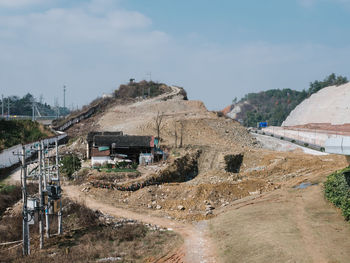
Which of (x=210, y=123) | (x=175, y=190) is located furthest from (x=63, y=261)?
(x=210, y=123)

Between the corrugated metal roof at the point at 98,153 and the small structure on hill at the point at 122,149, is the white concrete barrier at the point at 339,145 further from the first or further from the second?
the corrugated metal roof at the point at 98,153

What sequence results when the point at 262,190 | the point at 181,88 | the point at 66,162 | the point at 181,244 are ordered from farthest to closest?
1. the point at 181,88
2. the point at 66,162
3. the point at 262,190
4. the point at 181,244

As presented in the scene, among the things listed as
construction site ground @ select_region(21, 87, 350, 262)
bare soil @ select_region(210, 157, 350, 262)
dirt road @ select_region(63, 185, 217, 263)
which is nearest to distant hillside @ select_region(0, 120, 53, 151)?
construction site ground @ select_region(21, 87, 350, 262)

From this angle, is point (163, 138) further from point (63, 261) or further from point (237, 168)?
point (63, 261)

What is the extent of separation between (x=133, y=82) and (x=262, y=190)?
67231 millimetres

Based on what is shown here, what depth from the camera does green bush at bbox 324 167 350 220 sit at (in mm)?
15809

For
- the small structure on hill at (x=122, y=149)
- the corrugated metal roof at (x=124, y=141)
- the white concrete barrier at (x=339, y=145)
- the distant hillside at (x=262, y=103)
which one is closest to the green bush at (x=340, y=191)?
the white concrete barrier at (x=339, y=145)

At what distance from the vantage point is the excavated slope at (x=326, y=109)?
74375 mm

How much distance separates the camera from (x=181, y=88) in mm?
87125

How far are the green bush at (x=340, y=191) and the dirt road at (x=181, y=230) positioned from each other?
257 inches

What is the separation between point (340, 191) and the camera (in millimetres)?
17469

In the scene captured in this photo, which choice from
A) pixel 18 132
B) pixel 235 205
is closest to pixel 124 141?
pixel 235 205

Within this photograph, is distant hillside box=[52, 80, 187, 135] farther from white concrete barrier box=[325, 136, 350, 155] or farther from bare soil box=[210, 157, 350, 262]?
white concrete barrier box=[325, 136, 350, 155]

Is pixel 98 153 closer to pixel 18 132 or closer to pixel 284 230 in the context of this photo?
pixel 18 132
